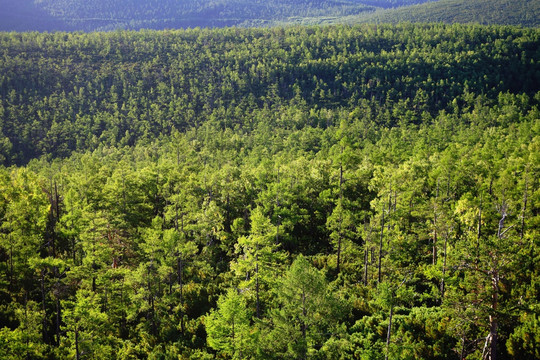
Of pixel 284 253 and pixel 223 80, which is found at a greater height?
pixel 223 80

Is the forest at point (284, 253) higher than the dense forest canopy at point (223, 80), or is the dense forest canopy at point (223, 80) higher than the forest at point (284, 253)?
the dense forest canopy at point (223, 80)

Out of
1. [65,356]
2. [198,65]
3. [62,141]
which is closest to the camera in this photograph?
[65,356]

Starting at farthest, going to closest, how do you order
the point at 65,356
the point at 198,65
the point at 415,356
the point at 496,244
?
the point at 198,65 < the point at 65,356 < the point at 415,356 < the point at 496,244

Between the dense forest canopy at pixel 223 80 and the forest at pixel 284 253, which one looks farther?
the dense forest canopy at pixel 223 80

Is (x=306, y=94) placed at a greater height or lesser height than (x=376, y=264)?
greater

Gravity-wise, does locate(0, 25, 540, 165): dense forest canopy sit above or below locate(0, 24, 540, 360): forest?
above

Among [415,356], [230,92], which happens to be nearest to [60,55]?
[230,92]

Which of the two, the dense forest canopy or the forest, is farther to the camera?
the dense forest canopy

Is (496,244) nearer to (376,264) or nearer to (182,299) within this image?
(376,264)

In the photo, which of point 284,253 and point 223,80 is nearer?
point 284,253

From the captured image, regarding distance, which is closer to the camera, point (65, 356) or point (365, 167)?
point (65, 356)

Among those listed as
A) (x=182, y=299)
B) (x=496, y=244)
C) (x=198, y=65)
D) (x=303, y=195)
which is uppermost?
(x=198, y=65)
